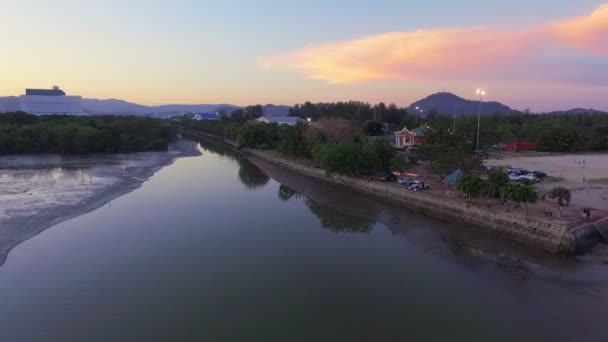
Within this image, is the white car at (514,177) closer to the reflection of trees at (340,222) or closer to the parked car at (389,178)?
the parked car at (389,178)

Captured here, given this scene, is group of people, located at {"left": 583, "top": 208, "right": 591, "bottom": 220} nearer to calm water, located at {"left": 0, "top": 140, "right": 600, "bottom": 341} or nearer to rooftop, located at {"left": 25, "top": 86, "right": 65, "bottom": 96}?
calm water, located at {"left": 0, "top": 140, "right": 600, "bottom": 341}

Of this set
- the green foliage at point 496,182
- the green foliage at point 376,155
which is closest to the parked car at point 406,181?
the green foliage at point 376,155

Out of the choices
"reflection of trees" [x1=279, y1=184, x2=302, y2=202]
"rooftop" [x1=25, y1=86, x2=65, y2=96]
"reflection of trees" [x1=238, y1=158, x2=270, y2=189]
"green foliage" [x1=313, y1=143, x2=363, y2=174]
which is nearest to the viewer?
"reflection of trees" [x1=279, y1=184, x2=302, y2=202]

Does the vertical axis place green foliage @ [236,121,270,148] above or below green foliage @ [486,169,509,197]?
above

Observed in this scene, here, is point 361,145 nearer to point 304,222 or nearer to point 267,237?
point 304,222

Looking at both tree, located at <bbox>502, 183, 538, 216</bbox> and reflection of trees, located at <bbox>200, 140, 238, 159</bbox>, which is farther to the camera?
reflection of trees, located at <bbox>200, 140, 238, 159</bbox>

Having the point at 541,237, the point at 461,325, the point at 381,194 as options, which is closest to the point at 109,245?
the point at 461,325

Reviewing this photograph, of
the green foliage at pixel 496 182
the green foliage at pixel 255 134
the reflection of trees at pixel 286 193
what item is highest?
the green foliage at pixel 255 134

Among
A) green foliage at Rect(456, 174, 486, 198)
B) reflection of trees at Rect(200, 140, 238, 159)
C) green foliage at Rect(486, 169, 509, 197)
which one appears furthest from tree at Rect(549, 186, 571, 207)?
reflection of trees at Rect(200, 140, 238, 159)
